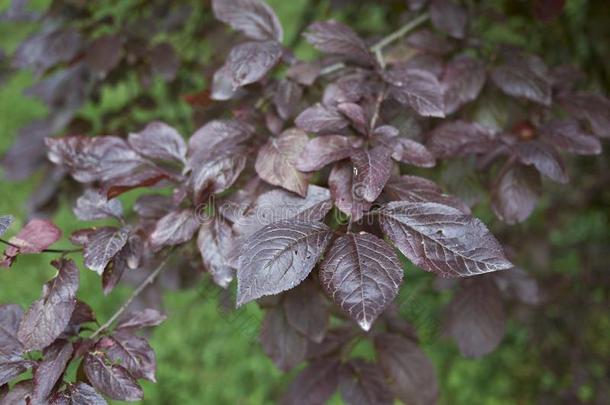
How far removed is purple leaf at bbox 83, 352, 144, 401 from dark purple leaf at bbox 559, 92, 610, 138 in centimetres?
104

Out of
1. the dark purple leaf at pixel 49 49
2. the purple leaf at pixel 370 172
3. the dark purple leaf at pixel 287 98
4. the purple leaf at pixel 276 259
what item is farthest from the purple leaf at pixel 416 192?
the dark purple leaf at pixel 49 49

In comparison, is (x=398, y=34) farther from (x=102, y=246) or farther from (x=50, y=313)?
(x=50, y=313)

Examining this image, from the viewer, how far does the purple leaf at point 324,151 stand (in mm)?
994

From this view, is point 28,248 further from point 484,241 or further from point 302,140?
point 484,241

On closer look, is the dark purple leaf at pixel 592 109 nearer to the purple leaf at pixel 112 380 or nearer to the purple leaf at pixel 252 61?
the purple leaf at pixel 252 61

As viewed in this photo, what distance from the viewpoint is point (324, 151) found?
1.01m

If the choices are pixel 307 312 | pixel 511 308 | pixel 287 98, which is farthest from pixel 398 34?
pixel 511 308

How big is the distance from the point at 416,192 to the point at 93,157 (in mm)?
608

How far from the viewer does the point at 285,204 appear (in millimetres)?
991

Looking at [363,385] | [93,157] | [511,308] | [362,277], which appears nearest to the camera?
[362,277]

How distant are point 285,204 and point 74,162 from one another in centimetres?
45

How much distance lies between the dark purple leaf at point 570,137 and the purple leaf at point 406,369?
53cm

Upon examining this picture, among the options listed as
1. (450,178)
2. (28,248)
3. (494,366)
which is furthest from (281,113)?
(494,366)

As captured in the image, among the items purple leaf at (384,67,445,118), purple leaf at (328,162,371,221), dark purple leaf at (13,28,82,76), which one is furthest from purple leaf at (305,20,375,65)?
dark purple leaf at (13,28,82,76)
